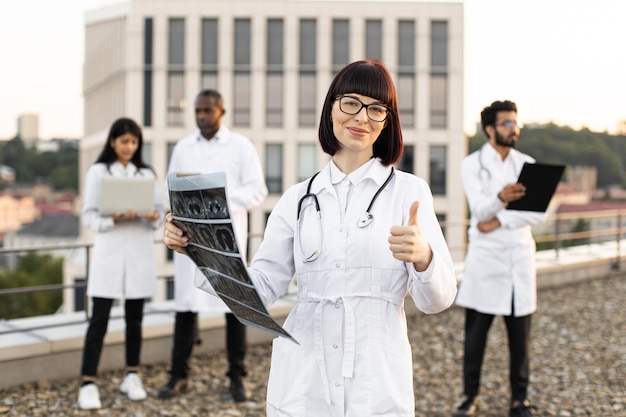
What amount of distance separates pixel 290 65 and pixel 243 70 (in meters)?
2.94

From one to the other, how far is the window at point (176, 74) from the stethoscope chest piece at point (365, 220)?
46.3 m

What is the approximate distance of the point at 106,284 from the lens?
5469 millimetres

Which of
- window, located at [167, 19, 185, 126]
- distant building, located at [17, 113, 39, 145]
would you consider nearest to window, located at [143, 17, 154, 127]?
window, located at [167, 19, 185, 126]

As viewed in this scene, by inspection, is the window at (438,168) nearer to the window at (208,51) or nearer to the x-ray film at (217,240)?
the window at (208,51)

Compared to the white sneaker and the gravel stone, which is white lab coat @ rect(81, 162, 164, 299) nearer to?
the white sneaker

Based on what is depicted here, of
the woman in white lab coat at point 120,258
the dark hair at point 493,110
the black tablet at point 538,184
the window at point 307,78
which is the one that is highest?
the window at point 307,78

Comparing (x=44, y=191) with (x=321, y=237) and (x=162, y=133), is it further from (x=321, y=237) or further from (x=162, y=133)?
(x=321, y=237)

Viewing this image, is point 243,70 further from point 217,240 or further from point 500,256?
point 217,240

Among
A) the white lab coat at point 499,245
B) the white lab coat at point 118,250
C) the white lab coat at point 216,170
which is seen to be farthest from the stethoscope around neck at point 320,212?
the white lab coat at point 118,250

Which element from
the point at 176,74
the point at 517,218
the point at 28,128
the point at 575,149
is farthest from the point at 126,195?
the point at 28,128

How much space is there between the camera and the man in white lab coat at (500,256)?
5090 millimetres

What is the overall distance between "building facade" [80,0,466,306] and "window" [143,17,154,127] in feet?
0.20

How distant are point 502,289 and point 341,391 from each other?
3.06 meters

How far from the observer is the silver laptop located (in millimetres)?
5383
